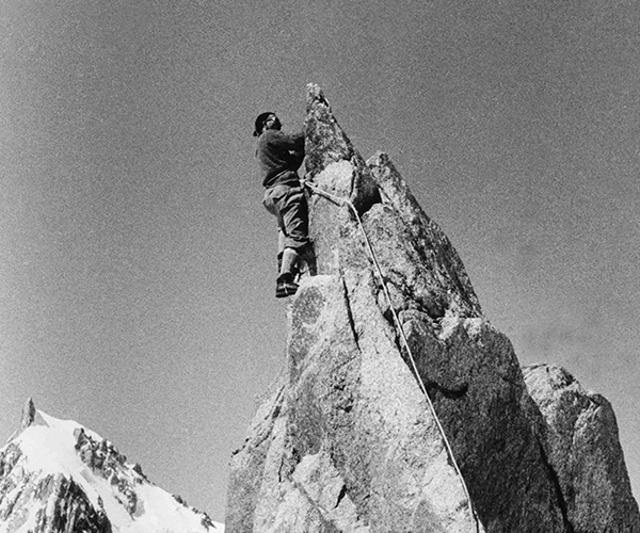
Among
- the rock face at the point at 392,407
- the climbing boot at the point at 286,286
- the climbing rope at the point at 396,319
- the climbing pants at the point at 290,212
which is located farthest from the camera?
the climbing pants at the point at 290,212

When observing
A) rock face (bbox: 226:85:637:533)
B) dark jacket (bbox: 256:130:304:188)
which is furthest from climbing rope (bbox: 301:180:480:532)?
dark jacket (bbox: 256:130:304:188)

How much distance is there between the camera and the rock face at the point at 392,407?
1093 centimetres

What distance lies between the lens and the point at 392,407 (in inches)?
445

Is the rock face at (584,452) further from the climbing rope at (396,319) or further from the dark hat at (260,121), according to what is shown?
the dark hat at (260,121)

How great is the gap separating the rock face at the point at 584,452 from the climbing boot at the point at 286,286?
5261 millimetres

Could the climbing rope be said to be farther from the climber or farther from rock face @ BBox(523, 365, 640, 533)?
rock face @ BBox(523, 365, 640, 533)

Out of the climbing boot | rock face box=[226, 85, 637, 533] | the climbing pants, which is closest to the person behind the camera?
rock face box=[226, 85, 637, 533]

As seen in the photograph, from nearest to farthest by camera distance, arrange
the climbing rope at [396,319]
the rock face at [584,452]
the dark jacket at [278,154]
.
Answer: the climbing rope at [396,319], the rock face at [584,452], the dark jacket at [278,154]

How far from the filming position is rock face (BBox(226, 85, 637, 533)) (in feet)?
35.9

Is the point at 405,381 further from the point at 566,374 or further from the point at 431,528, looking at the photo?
the point at 566,374

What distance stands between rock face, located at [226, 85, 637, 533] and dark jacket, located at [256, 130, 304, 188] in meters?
1.43

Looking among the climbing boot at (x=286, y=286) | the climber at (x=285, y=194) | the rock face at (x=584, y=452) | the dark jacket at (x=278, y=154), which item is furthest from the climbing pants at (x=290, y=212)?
the rock face at (x=584, y=452)

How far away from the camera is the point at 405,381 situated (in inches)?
451

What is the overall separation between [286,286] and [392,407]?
483 centimetres
